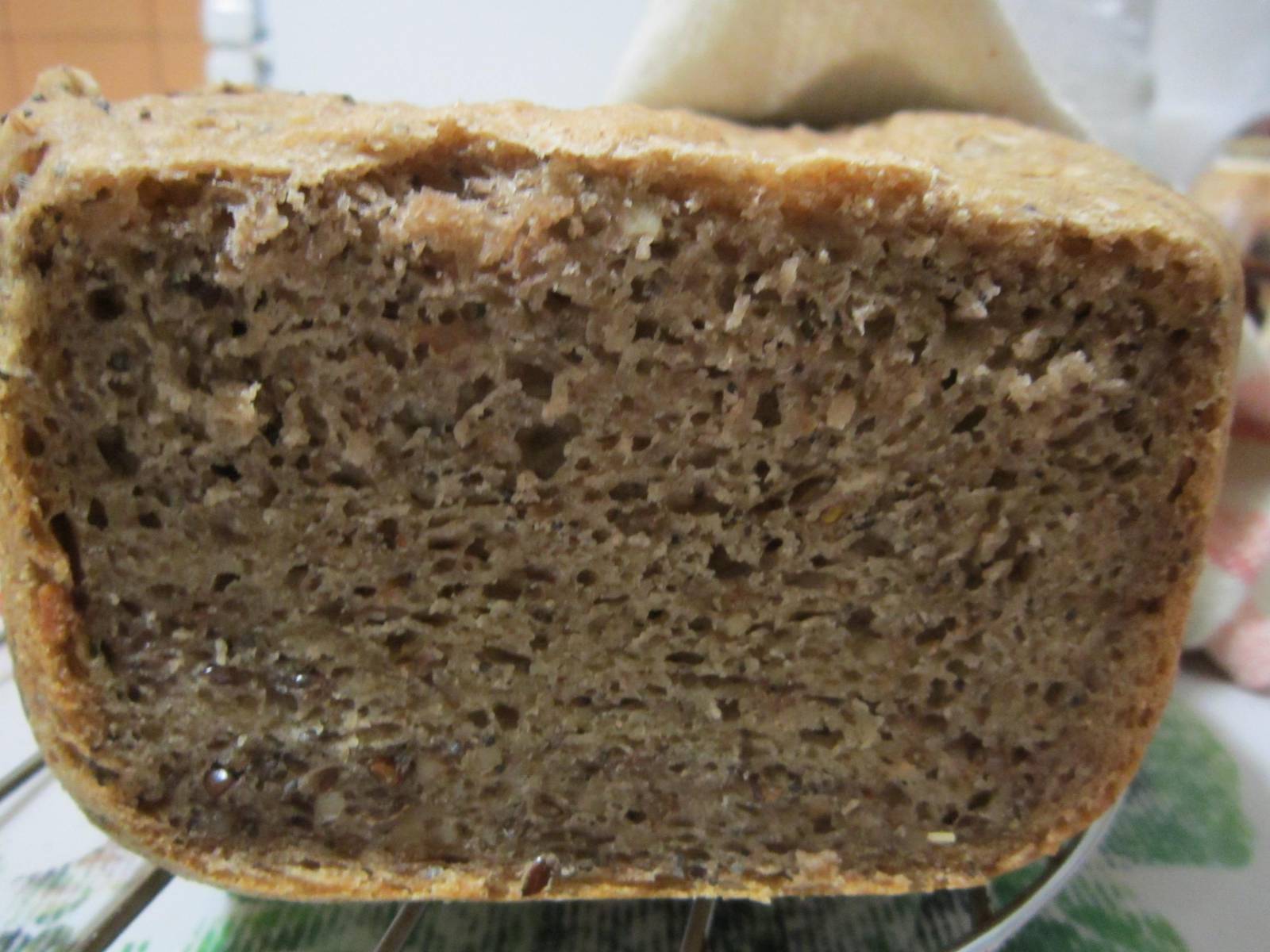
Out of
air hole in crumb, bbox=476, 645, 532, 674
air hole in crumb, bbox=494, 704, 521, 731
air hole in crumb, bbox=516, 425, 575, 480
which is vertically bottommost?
air hole in crumb, bbox=494, 704, 521, 731

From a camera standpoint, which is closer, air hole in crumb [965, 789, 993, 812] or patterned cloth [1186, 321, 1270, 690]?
air hole in crumb [965, 789, 993, 812]

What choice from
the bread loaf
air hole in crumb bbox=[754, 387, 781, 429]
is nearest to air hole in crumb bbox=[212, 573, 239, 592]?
the bread loaf

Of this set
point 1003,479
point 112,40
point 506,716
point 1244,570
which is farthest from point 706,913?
point 112,40

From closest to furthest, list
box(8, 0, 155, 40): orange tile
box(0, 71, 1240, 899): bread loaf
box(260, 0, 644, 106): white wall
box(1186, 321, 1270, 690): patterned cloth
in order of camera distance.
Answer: box(0, 71, 1240, 899): bread loaf, box(1186, 321, 1270, 690): patterned cloth, box(260, 0, 644, 106): white wall, box(8, 0, 155, 40): orange tile

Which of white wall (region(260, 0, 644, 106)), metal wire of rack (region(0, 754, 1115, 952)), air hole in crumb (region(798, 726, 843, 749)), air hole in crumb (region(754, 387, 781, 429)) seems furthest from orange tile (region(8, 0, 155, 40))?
air hole in crumb (region(798, 726, 843, 749))

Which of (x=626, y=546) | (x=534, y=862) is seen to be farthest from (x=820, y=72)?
(x=534, y=862)

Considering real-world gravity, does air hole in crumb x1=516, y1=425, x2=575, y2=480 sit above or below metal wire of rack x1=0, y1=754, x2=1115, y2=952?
above

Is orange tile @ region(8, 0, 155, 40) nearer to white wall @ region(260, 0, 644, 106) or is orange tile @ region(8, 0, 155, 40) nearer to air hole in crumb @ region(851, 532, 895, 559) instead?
white wall @ region(260, 0, 644, 106)

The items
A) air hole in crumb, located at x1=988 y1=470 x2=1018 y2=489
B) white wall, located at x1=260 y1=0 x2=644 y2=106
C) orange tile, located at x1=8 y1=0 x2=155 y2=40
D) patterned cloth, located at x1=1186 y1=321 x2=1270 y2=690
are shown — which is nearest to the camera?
air hole in crumb, located at x1=988 y1=470 x2=1018 y2=489
